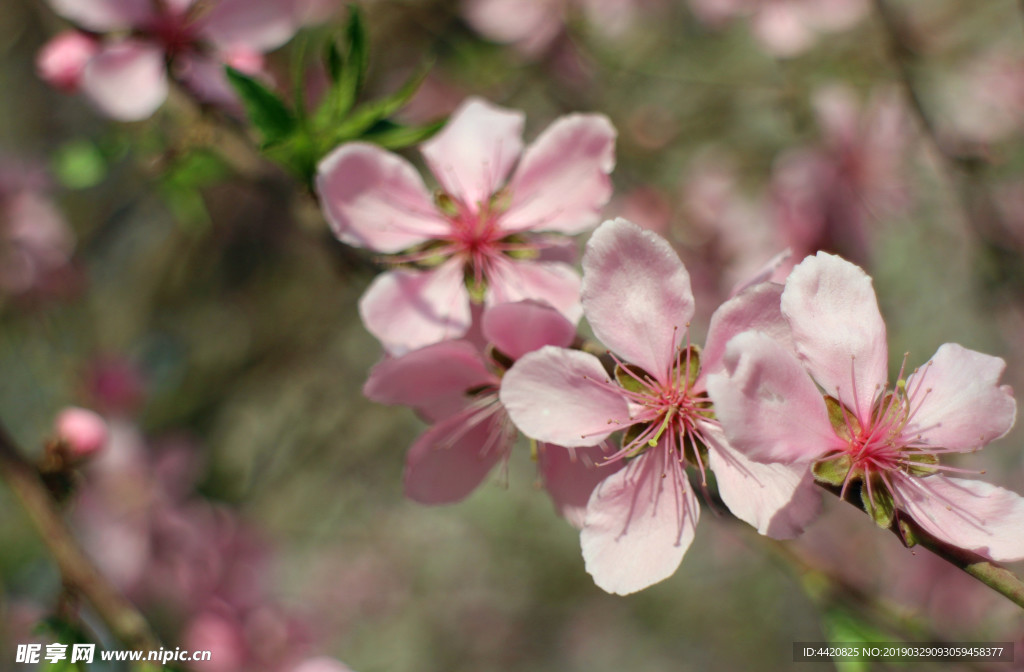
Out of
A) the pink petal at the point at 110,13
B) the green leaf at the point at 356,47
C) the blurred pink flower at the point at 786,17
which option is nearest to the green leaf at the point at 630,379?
the green leaf at the point at 356,47

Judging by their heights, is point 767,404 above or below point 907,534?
above

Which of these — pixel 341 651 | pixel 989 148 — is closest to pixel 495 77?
pixel 989 148

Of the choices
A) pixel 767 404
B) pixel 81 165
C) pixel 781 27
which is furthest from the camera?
pixel 781 27

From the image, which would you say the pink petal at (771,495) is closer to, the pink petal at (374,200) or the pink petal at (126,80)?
the pink petal at (374,200)

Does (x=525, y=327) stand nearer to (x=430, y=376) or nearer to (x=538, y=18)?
(x=430, y=376)

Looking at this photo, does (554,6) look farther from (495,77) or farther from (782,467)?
(782,467)

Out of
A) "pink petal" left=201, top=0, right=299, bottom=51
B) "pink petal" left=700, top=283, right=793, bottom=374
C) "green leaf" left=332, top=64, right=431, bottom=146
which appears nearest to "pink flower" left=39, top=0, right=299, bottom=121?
"pink petal" left=201, top=0, right=299, bottom=51

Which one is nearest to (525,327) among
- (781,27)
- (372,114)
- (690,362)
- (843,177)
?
(690,362)

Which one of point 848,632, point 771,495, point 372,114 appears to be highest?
point 372,114
